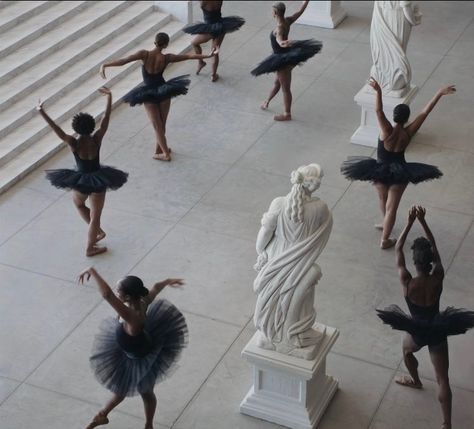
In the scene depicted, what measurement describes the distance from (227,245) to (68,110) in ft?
12.6

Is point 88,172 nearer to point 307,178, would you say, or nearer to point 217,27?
point 307,178

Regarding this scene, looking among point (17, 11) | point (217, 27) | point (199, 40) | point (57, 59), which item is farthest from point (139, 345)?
point (17, 11)

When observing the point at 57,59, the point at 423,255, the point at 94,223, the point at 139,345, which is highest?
the point at 423,255

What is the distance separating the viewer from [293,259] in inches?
289

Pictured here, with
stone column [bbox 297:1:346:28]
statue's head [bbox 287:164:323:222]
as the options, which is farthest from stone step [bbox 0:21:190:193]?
statue's head [bbox 287:164:323:222]

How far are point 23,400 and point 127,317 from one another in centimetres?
180

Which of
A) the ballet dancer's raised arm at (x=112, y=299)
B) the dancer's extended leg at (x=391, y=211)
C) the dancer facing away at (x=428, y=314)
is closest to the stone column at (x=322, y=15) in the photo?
the dancer's extended leg at (x=391, y=211)

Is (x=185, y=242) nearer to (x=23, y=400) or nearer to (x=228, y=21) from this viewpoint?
(x=23, y=400)

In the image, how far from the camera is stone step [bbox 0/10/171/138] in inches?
517

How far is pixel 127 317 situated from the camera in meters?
7.33

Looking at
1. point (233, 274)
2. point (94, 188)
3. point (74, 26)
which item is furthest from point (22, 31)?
point (233, 274)

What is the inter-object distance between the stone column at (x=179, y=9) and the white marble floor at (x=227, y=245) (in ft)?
3.33

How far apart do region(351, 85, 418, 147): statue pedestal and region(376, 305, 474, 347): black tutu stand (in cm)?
491

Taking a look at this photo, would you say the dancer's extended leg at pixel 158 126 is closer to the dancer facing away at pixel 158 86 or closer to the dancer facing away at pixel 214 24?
the dancer facing away at pixel 158 86
